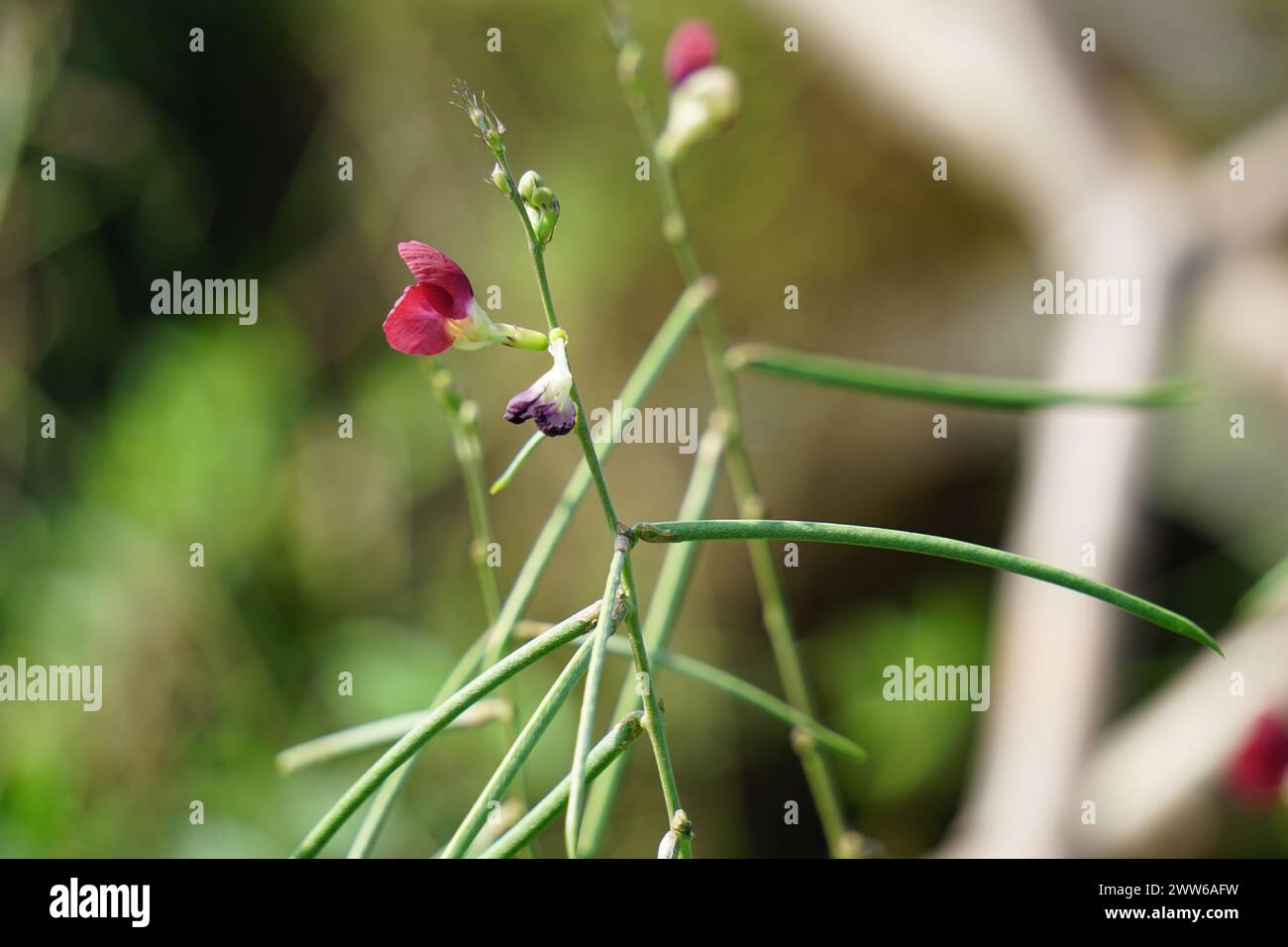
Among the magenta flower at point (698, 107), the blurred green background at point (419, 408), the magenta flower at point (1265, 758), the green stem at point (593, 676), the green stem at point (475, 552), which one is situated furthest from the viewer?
the blurred green background at point (419, 408)

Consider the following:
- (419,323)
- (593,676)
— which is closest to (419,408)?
(419,323)

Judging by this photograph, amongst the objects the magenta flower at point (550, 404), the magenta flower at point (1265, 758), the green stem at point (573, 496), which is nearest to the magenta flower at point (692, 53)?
Answer: the green stem at point (573, 496)

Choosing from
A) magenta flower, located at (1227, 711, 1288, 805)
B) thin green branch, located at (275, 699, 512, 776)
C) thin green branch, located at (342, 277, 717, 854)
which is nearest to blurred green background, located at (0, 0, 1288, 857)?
magenta flower, located at (1227, 711, 1288, 805)

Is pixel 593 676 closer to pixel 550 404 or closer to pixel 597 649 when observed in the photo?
pixel 597 649

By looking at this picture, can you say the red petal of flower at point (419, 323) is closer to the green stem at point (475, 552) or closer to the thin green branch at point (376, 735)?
the green stem at point (475, 552)

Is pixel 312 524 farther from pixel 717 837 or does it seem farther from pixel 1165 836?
pixel 1165 836
